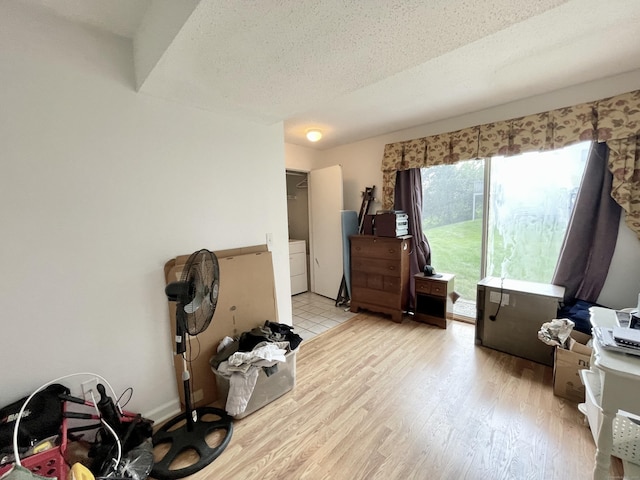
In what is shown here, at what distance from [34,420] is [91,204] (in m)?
1.00

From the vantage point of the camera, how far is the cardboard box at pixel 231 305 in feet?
5.55

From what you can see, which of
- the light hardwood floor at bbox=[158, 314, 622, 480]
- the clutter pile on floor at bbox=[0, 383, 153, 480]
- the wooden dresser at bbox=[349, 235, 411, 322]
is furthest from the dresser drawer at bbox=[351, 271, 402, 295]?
the clutter pile on floor at bbox=[0, 383, 153, 480]

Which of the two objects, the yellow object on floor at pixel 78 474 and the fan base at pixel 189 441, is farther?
the fan base at pixel 189 441

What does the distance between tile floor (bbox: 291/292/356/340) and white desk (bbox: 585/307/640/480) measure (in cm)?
211

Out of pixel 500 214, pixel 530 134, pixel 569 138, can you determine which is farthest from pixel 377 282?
pixel 569 138

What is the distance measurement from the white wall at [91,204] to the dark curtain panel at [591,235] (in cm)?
295

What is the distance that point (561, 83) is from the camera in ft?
6.81

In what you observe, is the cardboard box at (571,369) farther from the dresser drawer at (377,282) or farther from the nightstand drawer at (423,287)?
the dresser drawer at (377,282)

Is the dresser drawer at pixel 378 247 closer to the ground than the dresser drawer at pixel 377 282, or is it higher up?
higher up

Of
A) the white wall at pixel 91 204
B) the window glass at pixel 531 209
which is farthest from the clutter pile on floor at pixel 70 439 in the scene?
the window glass at pixel 531 209

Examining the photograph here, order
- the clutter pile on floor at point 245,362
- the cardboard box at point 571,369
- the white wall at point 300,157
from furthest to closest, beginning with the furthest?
the white wall at point 300,157
the cardboard box at point 571,369
the clutter pile on floor at point 245,362

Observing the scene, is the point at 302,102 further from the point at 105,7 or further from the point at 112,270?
the point at 112,270

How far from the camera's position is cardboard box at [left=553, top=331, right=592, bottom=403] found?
168 cm

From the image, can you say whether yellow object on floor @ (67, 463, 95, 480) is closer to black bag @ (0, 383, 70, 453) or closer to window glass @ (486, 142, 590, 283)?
black bag @ (0, 383, 70, 453)
